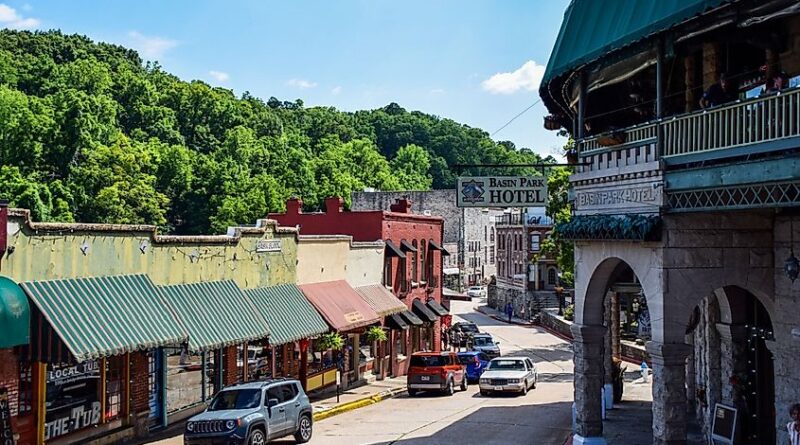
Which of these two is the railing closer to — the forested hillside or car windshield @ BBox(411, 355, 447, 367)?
car windshield @ BBox(411, 355, 447, 367)

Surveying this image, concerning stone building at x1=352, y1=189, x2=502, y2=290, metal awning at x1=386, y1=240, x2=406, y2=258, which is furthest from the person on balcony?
stone building at x1=352, y1=189, x2=502, y2=290

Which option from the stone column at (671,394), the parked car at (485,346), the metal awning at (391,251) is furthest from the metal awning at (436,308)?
the stone column at (671,394)

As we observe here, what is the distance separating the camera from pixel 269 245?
28125 millimetres

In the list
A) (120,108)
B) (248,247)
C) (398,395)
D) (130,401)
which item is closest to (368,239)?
(398,395)

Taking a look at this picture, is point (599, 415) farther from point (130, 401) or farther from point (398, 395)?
point (398, 395)

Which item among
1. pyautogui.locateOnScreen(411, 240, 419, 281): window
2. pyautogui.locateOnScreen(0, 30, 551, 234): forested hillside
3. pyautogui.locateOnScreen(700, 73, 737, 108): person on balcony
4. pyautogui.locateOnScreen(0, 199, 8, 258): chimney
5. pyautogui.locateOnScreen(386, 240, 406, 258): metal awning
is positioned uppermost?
pyautogui.locateOnScreen(0, 30, 551, 234): forested hillside

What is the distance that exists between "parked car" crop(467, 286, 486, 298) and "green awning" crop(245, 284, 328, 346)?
82.8 meters

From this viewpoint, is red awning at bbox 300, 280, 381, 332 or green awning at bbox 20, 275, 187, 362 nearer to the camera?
green awning at bbox 20, 275, 187, 362

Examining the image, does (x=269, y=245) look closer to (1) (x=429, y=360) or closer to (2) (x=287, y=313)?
(2) (x=287, y=313)

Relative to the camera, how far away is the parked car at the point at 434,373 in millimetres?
32594

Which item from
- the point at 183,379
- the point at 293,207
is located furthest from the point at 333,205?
the point at 183,379

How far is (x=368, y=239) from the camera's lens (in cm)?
3931

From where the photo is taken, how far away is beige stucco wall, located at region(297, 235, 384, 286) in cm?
3100

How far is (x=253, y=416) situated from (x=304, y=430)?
9.27 ft
